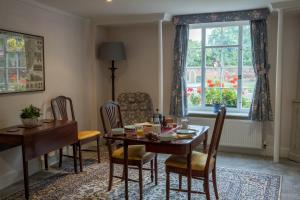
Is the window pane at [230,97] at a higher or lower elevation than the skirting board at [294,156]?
higher

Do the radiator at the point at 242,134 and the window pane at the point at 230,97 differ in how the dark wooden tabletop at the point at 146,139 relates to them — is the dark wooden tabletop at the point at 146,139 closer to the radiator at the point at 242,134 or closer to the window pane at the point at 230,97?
the radiator at the point at 242,134

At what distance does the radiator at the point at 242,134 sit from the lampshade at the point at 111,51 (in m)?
2.12

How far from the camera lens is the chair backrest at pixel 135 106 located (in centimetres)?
506

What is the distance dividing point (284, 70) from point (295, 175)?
62.3 inches

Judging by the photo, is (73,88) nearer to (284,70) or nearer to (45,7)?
(45,7)

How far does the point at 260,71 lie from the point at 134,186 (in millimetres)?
2545

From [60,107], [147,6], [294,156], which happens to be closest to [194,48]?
[147,6]

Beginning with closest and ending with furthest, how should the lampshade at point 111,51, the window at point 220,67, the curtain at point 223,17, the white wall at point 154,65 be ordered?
1. the curtain at point 223,17
2. the white wall at point 154,65
3. the window at point 220,67
4. the lampshade at point 111,51

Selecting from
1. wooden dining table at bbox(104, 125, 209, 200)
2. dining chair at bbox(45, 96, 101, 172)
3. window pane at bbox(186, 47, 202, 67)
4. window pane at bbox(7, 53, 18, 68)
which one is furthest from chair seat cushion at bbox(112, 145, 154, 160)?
window pane at bbox(186, 47, 202, 67)

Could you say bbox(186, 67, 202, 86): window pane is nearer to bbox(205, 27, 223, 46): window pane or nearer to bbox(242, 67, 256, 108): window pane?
bbox(205, 27, 223, 46): window pane

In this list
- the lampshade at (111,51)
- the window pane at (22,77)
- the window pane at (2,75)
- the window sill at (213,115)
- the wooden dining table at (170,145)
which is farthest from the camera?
the lampshade at (111,51)

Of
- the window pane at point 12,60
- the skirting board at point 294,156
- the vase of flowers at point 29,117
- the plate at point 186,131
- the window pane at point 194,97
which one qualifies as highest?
the window pane at point 12,60

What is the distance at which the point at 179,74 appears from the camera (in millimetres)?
4949

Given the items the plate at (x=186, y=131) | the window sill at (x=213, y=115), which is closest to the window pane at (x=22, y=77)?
the plate at (x=186, y=131)
